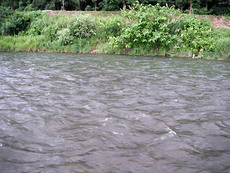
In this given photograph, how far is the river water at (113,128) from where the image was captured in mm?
2670

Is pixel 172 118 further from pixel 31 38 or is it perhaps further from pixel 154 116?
pixel 31 38

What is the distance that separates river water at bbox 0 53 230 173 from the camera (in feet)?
8.76

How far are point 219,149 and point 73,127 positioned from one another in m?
2.27

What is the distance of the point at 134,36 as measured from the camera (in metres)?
15.5

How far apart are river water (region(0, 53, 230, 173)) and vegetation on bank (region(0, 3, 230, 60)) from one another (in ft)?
30.1

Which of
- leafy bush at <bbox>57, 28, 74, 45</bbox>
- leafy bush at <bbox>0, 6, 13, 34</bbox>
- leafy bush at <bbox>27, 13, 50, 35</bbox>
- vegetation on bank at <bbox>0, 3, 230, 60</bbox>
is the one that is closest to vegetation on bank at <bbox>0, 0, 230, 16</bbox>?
leafy bush at <bbox>0, 6, 13, 34</bbox>

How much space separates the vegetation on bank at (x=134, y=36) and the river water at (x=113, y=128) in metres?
9.18

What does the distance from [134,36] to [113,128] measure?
504 inches

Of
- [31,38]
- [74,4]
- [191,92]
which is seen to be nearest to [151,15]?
[31,38]

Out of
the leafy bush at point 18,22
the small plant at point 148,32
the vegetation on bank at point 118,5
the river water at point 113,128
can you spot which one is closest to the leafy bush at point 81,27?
the small plant at point 148,32

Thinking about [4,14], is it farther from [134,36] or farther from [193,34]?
[193,34]

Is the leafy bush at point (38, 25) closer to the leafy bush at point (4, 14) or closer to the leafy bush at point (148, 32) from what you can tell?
the leafy bush at point (4, 14)

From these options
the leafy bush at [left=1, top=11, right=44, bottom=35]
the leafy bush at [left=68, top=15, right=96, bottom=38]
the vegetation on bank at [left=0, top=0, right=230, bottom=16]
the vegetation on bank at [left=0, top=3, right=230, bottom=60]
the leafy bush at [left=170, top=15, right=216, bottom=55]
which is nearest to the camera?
the leafy bush at [left=170, top=15, right=216, bottom=55]

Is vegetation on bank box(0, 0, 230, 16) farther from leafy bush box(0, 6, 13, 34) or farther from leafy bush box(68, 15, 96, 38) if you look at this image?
leafy bush box(68, 15, 96, 38)
